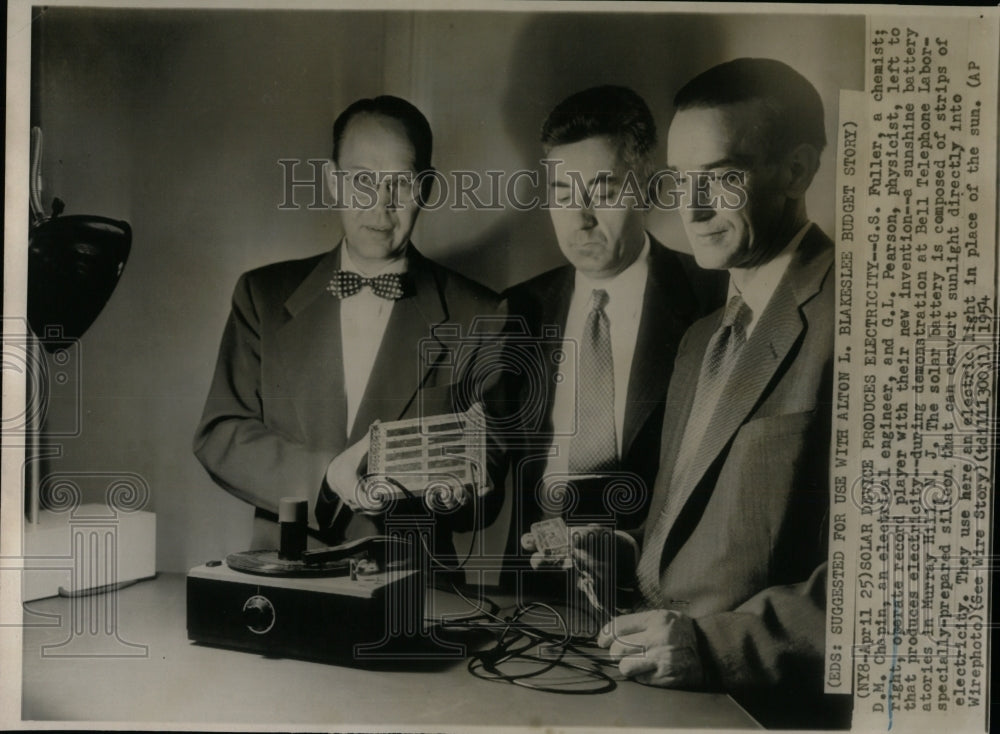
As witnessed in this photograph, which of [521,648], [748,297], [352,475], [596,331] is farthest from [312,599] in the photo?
[748,297]

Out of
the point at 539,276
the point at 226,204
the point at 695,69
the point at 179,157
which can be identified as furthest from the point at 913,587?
the point at 179,157

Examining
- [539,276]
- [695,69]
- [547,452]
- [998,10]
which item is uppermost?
[998,10]

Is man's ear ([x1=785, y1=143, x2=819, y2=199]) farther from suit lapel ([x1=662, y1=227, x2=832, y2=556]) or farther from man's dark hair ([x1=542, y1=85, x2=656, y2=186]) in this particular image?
man's dark hair ([x1=542, y1=85, x2=656, y2=186])

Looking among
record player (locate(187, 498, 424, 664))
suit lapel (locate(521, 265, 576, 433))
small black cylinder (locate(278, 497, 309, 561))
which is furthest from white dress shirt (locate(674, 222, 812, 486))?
small black cylinder (locate(278, 497, 309, 561))

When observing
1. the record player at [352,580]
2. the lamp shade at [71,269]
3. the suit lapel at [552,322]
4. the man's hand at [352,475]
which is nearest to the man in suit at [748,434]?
the suit lapel at [552,322]

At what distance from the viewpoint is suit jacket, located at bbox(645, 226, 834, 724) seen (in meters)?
1.34

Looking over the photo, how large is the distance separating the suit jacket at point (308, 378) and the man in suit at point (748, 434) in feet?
1.22

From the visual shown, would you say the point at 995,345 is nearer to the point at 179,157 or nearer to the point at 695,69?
the point at 695,69

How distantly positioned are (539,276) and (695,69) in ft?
1.34

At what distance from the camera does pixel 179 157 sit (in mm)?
1403

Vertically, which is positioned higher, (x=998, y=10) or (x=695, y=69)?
(x=998, y=10)

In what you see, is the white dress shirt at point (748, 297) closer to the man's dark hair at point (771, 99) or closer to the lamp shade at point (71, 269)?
the man's dark hair at point (771, 99)

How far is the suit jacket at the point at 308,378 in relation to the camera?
4.51 feet

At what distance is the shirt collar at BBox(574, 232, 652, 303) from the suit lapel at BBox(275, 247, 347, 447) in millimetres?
396
